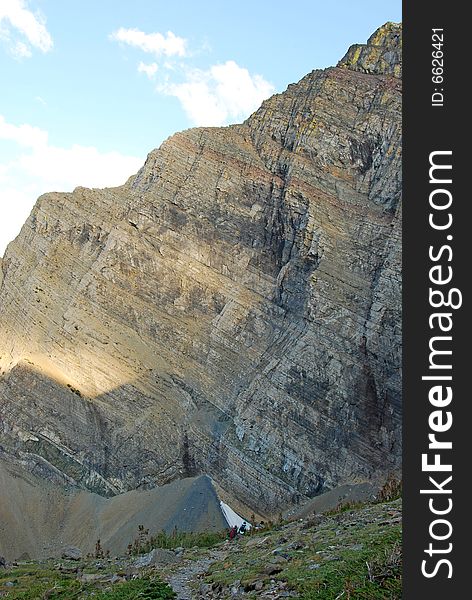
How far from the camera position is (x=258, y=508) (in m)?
46.0

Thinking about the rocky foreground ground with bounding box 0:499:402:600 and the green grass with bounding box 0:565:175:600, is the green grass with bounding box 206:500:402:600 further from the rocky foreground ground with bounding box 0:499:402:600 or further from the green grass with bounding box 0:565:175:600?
the green grass with bounding box 0:565:175:600

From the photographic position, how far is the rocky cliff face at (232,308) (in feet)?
159

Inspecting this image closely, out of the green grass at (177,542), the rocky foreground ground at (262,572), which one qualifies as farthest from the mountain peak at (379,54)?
the rocky foreground ground at (262,572)

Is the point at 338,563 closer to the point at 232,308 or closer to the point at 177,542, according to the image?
the point at 177,542

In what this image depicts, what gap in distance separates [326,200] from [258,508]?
29.0m

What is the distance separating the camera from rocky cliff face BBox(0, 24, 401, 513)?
159 feet

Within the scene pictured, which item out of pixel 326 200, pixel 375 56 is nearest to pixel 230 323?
pixel 326 200

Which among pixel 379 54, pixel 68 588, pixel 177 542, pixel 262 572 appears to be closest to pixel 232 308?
pixel 177 542

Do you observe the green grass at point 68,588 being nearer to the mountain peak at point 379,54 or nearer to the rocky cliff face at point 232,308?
the rocky cliff face at point 232,308

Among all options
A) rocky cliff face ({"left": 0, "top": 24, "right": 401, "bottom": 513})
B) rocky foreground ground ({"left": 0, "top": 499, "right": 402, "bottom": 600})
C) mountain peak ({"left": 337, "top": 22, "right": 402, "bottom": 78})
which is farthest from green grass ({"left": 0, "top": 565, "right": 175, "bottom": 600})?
mountain peak ({"left": 337, "top": 22, "right": 402, "bottom": 78})

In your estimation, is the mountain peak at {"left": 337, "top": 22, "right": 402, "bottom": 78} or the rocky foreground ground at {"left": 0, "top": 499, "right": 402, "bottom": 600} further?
the mountain peak at {"left": 337, "top": 22, "right": 402, "bottom": 78}

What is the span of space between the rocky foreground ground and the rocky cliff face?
23629 millimetres

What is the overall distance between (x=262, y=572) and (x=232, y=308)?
4188cm

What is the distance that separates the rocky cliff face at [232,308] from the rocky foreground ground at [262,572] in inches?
930
